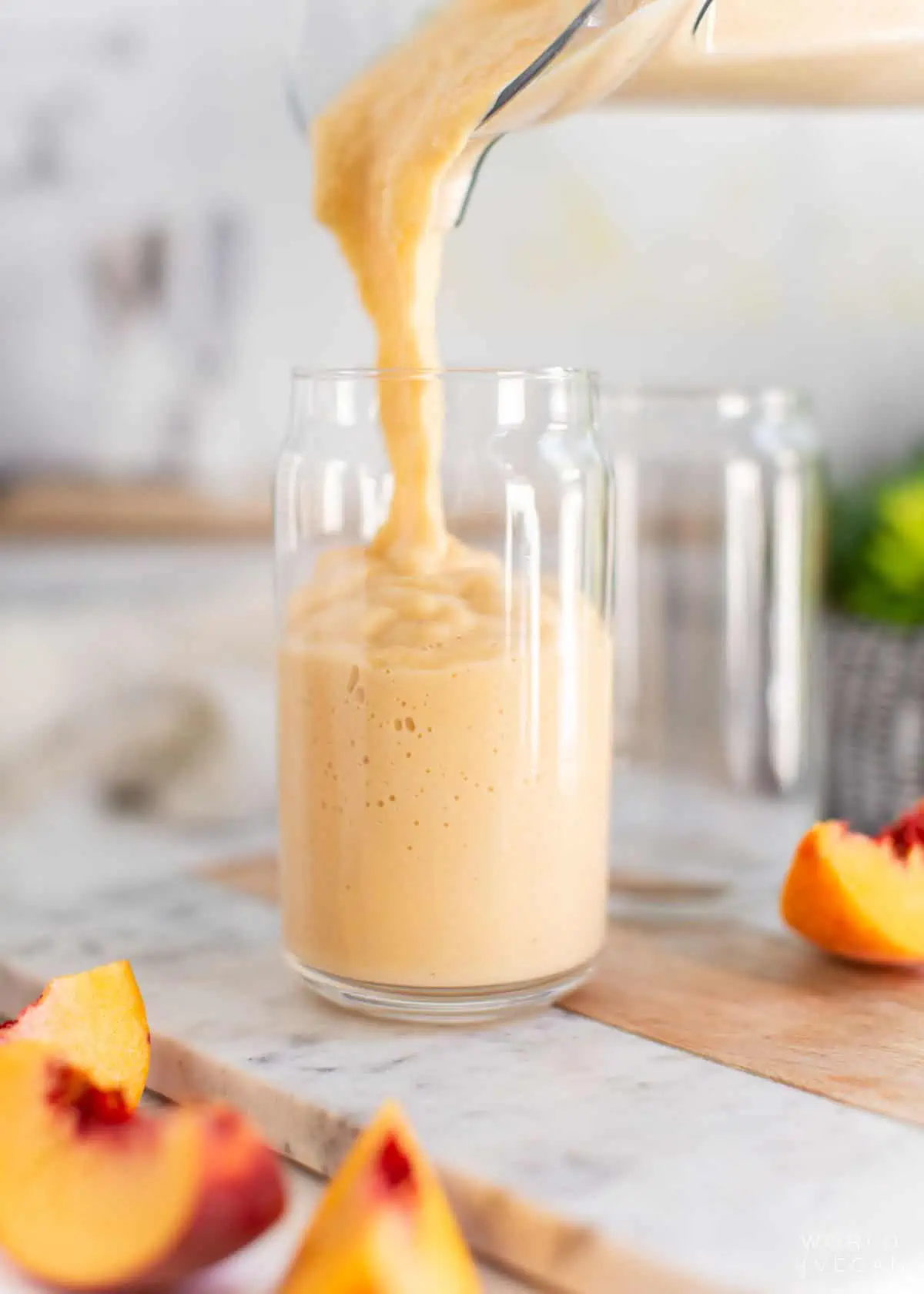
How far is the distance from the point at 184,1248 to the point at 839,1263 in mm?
216

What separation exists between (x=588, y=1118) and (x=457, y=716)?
19 centimetres

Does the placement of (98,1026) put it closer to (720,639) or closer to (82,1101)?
(82,1101)

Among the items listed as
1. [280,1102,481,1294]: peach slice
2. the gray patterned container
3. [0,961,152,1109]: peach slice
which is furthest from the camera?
the gray patterned container

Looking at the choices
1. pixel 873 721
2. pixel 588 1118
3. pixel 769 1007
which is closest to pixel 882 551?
pixel 873 721

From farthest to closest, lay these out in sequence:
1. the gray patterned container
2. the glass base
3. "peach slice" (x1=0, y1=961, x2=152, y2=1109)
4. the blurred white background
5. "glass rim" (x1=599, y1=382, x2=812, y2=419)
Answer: the blurred white background
the gray patterned container
"glass rim" (x1=599, y1=382, x2=812, y2=419)
the glass base
"peach slice" (x1=0, y1=961, x2=152, y2=1109)

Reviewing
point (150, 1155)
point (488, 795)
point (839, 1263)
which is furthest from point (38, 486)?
point (839, 1263)

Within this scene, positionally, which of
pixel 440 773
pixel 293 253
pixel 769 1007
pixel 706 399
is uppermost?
pixel 293 253

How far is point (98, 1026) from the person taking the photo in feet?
1.97

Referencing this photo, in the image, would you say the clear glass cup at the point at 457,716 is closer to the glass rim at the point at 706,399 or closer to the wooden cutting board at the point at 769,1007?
the wooden cutting board at the point at 769,1007

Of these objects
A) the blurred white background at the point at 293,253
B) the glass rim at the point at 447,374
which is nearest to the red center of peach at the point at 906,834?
the glass rim at the point at 447,374

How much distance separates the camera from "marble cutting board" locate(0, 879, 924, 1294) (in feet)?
1.63

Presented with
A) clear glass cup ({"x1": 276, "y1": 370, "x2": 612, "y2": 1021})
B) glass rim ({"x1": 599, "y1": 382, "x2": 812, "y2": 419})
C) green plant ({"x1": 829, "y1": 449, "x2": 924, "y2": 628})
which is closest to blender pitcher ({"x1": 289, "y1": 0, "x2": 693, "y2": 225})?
clear glass cup ({"x1": 276, "y1": 370, "x2": 612, "y2": 1021})

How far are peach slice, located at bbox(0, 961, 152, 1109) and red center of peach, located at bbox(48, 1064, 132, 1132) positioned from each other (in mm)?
31

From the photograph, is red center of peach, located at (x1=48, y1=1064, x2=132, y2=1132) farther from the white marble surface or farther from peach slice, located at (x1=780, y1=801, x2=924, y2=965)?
peach slice, located at (x1=780, y1=801, x2=924, y2=965)
